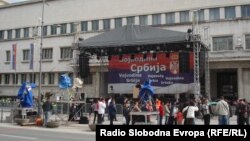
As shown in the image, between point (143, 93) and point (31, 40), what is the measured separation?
37.5m

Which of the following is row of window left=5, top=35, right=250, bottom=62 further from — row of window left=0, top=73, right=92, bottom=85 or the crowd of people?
the crowd of people

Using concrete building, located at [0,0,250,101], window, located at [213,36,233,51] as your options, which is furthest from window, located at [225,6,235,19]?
window, located at [213,36,233,51]

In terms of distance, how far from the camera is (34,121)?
2484 cm

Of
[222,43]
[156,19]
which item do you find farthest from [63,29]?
[222,43]

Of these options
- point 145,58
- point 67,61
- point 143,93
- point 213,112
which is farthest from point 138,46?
point 67,61

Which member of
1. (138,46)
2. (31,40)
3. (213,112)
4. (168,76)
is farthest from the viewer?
(31,40)

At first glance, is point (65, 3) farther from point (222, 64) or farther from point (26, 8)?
point (222, 64)

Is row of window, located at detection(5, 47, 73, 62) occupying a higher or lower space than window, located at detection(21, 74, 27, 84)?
higher

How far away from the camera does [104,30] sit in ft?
161

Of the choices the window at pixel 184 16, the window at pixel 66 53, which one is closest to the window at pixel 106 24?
the window at pixel 66 53

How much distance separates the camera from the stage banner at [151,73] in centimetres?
3562

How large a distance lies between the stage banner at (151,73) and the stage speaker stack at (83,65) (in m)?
3.94

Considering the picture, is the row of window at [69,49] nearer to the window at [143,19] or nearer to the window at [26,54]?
the window at [26,54]

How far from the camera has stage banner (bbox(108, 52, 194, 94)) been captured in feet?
117
